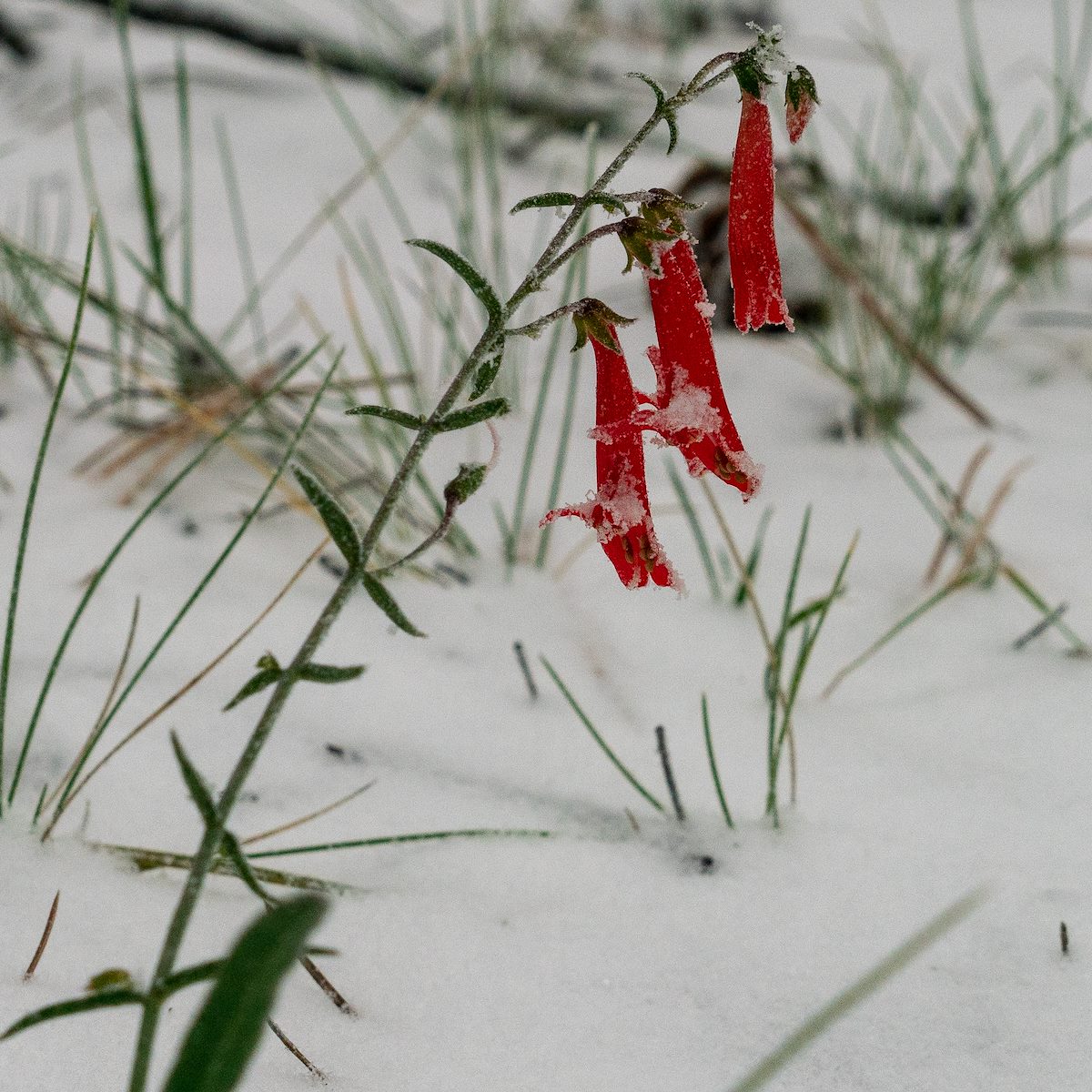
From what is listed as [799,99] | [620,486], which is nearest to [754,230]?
[799,99]

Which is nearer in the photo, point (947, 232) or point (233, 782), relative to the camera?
point (233, 782)

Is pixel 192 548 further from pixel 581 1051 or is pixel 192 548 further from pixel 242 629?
pixel 581 1051

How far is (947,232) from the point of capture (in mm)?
2125

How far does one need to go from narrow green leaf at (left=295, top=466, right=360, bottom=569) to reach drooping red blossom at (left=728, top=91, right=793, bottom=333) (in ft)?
1.13

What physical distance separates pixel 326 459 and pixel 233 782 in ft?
3.81

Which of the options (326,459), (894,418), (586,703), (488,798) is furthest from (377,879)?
(894,418)

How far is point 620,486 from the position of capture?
37.3 inches

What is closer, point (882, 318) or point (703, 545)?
point (703, 545)

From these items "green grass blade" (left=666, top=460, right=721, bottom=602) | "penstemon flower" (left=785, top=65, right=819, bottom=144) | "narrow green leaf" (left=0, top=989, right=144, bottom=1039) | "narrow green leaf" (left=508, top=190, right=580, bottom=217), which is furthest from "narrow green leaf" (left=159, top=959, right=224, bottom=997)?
"green grass blade" (left=666, top=460, right=721, bottom=602)

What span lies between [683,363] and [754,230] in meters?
0.12

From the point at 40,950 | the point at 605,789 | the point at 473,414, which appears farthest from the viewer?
the point at 605,789

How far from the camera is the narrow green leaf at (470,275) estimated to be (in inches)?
33.8

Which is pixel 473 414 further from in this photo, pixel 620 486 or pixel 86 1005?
pixel 86 1005

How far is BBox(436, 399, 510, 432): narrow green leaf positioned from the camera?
0.88 metres
